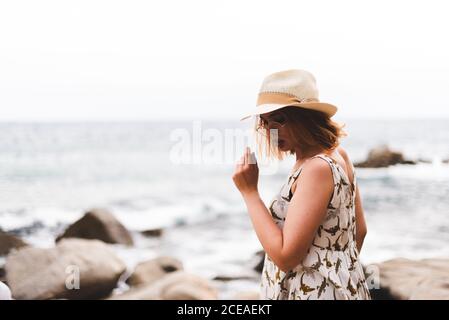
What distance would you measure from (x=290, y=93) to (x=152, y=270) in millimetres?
4649

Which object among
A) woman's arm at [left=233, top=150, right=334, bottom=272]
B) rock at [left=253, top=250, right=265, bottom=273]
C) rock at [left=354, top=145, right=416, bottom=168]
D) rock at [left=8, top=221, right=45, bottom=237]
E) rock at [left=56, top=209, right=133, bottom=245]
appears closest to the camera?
woman's arm at [left=233, top=150, right=334, bottom=272]

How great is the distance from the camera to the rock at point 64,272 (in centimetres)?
487

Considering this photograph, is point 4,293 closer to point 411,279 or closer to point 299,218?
point 299,218

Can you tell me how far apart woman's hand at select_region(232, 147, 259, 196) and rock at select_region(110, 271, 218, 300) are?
3.20 m

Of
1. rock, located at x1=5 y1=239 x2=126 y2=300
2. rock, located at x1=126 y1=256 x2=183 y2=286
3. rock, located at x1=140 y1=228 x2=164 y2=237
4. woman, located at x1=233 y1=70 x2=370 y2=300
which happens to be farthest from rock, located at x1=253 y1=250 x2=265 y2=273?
woman, located at x1=233 y1=70 x2=370 y2=300

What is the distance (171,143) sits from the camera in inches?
653

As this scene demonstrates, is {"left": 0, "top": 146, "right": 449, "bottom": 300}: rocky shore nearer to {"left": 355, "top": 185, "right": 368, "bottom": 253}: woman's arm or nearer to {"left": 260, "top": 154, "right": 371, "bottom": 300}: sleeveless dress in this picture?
{"left": 355, "top": 185, "right": 368, "bottom": 253}: woman's arm

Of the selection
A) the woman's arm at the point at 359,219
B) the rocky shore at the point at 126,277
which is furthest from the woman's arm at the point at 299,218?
the rocky shore at the point at 126,277

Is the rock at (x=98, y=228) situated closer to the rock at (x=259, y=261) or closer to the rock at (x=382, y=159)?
the rock at (x=259, y=261)

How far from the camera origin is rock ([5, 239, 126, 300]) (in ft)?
16.0

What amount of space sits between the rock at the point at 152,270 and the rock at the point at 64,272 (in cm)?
25

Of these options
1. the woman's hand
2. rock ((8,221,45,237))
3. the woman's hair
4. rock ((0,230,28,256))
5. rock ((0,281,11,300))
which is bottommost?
rock ((8,221,45,237))
